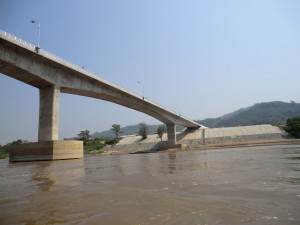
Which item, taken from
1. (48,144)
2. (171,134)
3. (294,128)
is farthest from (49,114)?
(294,128)

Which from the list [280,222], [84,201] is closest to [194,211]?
[280,222]

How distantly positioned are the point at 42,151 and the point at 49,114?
4928mm

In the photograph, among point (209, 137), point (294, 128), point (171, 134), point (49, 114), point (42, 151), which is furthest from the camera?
point (209, 137)

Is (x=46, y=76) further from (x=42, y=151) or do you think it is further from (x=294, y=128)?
(x=294, y=128)

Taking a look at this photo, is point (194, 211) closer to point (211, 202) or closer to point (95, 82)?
point (211, 202)

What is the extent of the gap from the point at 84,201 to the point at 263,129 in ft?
257

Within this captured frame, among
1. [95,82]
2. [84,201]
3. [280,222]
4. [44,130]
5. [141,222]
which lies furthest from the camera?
[95,82]

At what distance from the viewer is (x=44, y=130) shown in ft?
114

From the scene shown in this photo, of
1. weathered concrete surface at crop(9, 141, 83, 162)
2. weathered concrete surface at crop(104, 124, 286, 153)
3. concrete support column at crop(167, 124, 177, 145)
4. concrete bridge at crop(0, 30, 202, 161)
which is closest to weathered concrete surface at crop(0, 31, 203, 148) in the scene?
concrete bridge at crop(0, 30, 202, 161)

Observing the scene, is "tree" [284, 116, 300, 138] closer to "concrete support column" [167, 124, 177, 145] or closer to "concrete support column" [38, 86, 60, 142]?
"concrete support column" [167, 124, 177, 145]

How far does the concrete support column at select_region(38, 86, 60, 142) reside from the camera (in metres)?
34.5

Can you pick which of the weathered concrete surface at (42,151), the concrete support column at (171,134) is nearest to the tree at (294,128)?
the concrete support column at (171,134)

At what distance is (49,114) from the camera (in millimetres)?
34906

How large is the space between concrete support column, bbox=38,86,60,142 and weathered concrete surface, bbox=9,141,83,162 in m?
1.88
